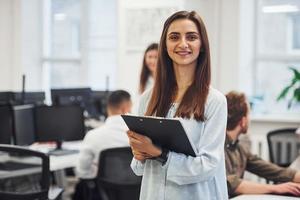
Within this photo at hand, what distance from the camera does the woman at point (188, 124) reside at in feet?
5.30

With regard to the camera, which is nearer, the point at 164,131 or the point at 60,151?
the point at 164,131

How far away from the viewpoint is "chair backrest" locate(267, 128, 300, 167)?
4.04 m

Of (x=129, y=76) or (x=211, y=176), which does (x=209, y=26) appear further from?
(x=211, y=176)

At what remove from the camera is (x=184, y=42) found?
1.68 metres

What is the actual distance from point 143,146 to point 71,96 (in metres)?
3.27

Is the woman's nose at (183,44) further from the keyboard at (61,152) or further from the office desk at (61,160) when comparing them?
the keyboard at (61,152)

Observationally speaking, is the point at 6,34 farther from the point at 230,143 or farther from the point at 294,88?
the point at 230,143

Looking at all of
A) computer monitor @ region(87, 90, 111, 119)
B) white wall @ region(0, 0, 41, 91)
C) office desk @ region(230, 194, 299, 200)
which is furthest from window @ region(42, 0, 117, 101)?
office desk @ region(230, 194, 299, 200)

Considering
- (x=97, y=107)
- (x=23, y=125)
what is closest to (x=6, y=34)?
(x=97, y=107)

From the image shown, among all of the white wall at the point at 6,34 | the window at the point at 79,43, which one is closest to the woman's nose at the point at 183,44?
the window at the point at 79,43

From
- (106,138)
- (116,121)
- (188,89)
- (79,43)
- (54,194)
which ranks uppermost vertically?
(79,43)

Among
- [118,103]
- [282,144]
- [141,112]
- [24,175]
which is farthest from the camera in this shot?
[282,144]

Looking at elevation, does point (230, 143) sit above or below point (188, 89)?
below

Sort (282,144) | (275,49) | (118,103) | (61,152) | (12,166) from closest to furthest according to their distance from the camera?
(12,166) < (118,103) < (61,152) < (282,144) < (275,49)
